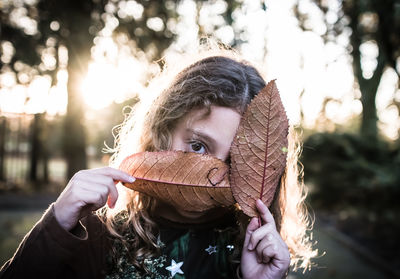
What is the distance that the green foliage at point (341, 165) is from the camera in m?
7.55

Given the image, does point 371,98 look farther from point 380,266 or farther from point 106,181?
point 106,181

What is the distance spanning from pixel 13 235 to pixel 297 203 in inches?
228

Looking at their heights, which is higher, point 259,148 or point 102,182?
point 259,148

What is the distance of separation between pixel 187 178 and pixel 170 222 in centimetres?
49

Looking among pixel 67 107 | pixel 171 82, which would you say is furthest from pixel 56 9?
pixel 171 82

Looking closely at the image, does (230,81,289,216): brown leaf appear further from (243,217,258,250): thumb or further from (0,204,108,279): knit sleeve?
(0,204,108,279): knit sleeve

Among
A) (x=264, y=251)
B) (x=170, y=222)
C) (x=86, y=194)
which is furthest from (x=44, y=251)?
(x=264, y=251)

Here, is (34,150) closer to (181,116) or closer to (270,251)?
(181,116)

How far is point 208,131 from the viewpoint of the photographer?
1.25 m

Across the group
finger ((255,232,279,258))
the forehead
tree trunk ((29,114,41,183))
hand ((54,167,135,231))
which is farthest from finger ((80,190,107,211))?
tree trunk ((29,114,41,183))

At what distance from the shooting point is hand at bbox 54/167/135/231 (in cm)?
104

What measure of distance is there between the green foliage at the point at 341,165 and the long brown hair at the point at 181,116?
5.75m

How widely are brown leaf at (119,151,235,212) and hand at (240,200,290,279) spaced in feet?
0.49

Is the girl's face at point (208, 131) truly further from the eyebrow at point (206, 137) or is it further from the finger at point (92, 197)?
the finger at point (92, 197)
